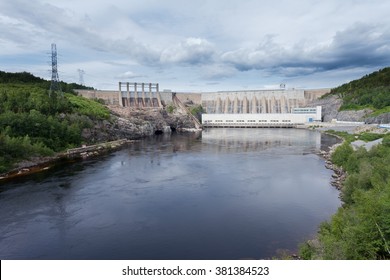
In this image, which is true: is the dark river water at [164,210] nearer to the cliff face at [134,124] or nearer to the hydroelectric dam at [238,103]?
the cliff face at [134,124]

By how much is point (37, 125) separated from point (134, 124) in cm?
2255

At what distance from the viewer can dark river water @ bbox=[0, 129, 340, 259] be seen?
12544mm

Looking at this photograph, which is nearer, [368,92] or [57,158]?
[57,158]

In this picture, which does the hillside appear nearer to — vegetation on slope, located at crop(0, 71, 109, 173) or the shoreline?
vegetation on slope, located at crop(0, 71, 109, 173)

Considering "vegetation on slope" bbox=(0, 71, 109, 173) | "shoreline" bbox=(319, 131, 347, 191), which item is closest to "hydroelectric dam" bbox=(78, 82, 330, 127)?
"vegetation on slope" bbox=(0, 71, 109, 173)

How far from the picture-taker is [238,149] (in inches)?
1483

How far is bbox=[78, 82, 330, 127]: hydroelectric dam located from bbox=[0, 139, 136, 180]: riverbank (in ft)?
92.8

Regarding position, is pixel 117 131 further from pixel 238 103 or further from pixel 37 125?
pixel 238 103

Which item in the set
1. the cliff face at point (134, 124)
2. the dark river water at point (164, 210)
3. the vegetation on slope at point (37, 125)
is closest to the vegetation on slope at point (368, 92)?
the cliff face at point (134, 124)

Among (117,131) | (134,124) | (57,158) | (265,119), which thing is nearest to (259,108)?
(265,119)

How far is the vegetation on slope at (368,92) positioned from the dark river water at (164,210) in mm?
38825

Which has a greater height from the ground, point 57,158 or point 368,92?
point 368,92

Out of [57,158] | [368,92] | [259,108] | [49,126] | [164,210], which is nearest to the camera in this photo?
[164,210]

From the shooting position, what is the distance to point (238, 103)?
3167 inches
